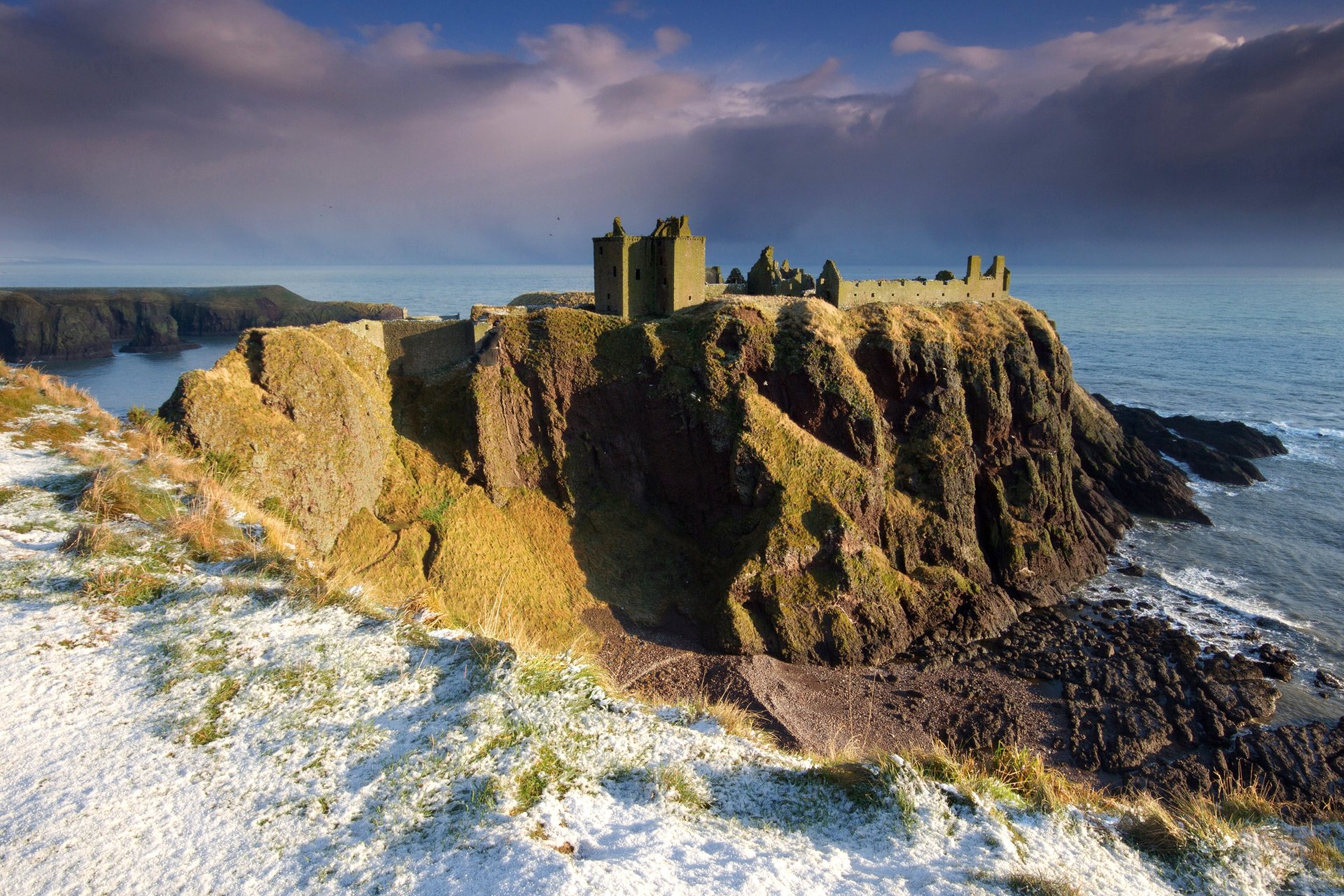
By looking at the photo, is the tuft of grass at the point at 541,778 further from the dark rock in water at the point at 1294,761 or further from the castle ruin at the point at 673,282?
the castle ruin at the point at 673,282

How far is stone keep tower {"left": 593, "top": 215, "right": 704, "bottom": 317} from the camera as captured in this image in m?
32.6

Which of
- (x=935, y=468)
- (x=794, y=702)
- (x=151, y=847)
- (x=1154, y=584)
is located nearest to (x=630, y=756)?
(x=151, y=847)

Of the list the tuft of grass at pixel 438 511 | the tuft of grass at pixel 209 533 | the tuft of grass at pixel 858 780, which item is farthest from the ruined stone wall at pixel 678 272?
the tuft of grass at pixel 858 780

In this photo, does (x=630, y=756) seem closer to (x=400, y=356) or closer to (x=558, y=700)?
(x=558, y=700)

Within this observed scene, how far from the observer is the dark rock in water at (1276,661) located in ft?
86.7

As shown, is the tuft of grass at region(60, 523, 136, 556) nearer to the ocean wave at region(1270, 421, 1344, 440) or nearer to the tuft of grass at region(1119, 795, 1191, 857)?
the tuft of grass at region(1119, 795, 1191, 857)

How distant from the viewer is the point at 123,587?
7.49 meters

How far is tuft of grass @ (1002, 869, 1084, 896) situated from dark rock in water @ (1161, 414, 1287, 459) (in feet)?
215

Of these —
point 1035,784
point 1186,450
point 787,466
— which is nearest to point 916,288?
point 787,466

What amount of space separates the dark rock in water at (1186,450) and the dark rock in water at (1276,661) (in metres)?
26.6

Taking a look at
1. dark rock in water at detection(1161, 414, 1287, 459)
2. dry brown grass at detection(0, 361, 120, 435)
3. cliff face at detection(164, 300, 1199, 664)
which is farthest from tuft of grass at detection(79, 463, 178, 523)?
dark rock in water at detection(1161, 414, 1287, 459)

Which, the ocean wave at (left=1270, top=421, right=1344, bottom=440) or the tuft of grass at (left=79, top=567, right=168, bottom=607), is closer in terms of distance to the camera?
the tuft of grass at (left=79, top=567, right=168, bottom=607)

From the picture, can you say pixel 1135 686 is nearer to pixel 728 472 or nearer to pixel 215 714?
pixel 728 472

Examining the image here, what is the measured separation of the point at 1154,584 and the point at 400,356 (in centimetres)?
4088
